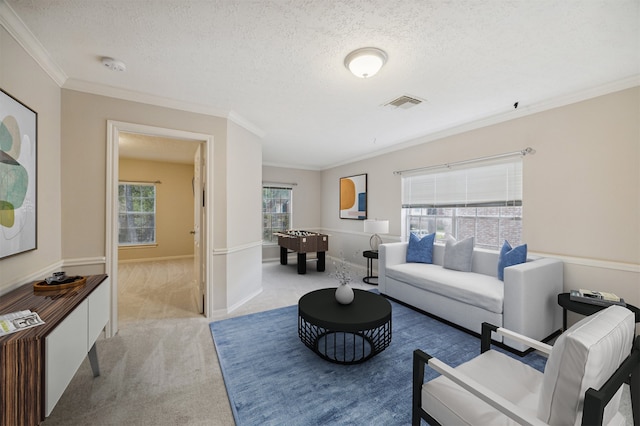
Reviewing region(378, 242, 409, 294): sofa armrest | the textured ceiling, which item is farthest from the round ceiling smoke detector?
region(378, 242, 409, 294): sofa armrest

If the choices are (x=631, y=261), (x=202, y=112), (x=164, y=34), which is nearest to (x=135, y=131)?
(x=202, y=112)

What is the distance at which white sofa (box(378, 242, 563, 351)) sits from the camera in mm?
2424

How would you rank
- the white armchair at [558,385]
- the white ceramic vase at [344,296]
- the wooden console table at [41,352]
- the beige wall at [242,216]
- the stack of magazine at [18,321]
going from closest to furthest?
the white armchair at [558,385]
the wooden console table at [41,352]
the stack of magazine at [18,321]
the white ceramic vase at [344,296]
the beige wall at [242,216]

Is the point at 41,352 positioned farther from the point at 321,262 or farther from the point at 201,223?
the point at 321,262

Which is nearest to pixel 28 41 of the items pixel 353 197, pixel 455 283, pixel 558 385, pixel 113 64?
pixel 113 64

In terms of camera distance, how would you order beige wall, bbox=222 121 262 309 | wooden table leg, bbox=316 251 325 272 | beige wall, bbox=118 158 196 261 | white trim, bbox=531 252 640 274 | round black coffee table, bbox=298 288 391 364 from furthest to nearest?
beige wall, bbox=118 158 196 261
wooden table leg, bbox=316 251 325 272
beige wall, bbox=222 121 262 309
white trim, bbox=531 252 640 274
round black coffee table, bbox=298 288 391 364

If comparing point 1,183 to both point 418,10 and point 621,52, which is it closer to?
point 418,10

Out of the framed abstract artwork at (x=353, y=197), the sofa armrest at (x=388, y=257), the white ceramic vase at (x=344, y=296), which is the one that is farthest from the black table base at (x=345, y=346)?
the framed abstract artwork at (x=353, y=197)

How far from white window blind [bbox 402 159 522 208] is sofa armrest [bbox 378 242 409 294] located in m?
0.98

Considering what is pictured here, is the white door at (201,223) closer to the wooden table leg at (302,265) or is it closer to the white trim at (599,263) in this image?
the wooden table leg at (302,265)

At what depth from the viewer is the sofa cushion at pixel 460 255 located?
11.2 ft

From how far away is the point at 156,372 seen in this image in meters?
2.13

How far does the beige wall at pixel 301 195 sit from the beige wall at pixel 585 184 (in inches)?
171

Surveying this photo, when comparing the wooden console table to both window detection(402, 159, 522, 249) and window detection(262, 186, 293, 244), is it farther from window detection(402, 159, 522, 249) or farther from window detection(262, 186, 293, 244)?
window detection(262, 186, 293, 244)
